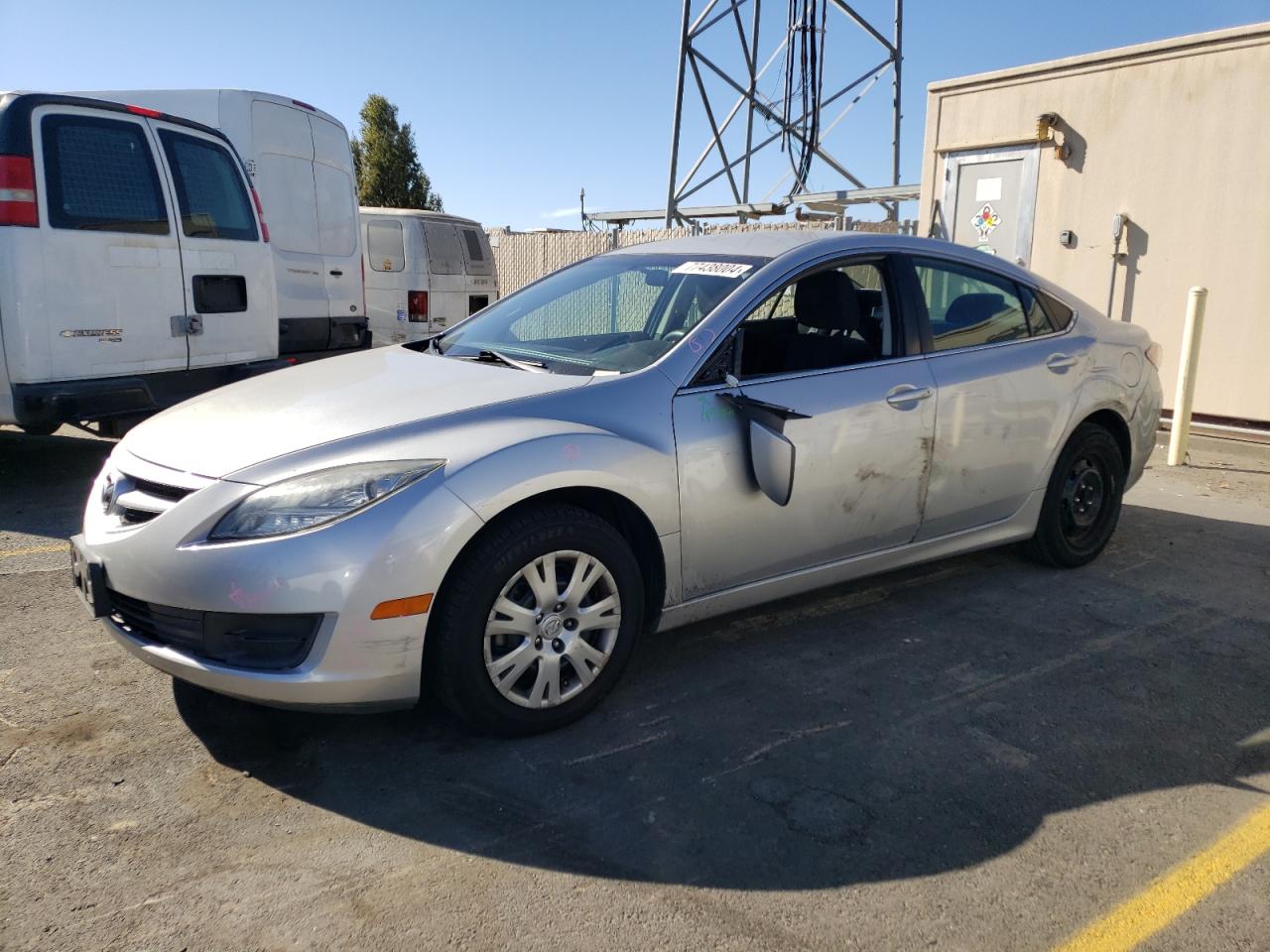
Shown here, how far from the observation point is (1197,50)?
8719 millimetres

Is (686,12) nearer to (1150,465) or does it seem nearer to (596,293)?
(1150,465)

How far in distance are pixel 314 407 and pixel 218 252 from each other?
11.3 ft

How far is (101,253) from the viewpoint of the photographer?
544 cm

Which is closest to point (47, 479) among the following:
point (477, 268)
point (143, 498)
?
point (143, 498)

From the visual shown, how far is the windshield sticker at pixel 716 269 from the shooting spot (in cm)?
386

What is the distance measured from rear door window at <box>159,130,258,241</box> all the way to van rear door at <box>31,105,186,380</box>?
14cm

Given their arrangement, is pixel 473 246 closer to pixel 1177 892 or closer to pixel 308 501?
pixel 308 501

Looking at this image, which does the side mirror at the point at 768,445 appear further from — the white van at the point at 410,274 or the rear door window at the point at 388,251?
the rear door window at the point at 388,251

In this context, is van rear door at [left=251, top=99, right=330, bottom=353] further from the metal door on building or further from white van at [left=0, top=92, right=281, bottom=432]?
the metal door on building

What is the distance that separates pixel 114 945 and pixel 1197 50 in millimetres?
10140

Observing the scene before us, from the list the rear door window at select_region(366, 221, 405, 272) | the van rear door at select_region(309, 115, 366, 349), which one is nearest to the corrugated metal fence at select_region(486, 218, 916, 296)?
the rear door window at select_region(366, 221, 405, 272)

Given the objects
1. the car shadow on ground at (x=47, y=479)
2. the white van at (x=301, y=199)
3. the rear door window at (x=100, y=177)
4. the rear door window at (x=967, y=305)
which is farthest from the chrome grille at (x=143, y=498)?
the white van at (x=301, y=199)

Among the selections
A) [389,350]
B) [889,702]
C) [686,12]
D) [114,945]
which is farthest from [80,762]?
[686,12]

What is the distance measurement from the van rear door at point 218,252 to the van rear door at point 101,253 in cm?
12
